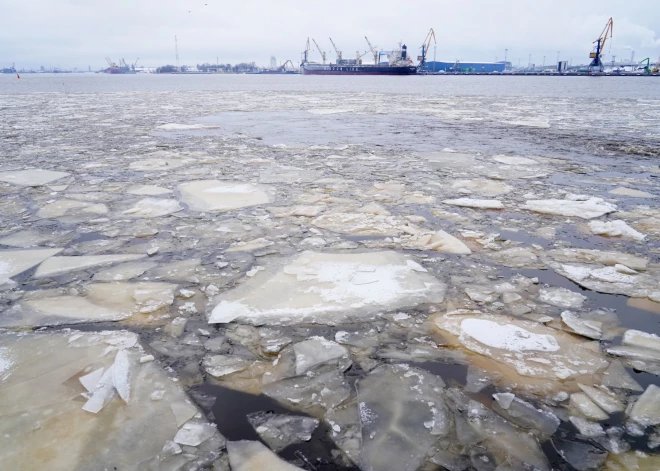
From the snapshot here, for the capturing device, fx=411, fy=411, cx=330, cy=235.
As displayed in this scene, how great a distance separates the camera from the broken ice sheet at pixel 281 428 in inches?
52.6

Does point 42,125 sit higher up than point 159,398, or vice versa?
point 42,125

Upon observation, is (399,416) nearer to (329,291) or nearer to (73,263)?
(329,291)

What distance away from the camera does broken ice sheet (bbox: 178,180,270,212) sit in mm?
3756

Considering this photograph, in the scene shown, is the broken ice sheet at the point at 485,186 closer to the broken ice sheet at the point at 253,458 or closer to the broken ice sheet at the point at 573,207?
the broken ice sheet at the point at 573,207

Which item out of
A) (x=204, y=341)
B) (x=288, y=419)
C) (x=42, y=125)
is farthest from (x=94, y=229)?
(x=42, y=125)

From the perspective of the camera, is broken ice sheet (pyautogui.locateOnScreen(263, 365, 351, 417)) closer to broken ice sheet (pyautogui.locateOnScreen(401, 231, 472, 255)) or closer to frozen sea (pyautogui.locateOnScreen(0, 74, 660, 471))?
frozen sea (pyautogui.locateOnScreen(0, 74, 660, 471))

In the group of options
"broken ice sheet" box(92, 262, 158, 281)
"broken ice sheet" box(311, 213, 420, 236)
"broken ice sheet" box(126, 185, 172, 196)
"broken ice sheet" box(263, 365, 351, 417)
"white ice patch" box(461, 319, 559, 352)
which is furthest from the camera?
"broken ice sheet" box(126, 185, 172, 196)

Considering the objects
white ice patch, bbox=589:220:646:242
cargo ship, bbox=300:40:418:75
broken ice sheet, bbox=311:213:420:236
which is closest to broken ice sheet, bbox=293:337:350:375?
broken ice sheet, bbox=311:213:420:236

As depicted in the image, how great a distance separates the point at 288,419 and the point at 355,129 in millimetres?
8192

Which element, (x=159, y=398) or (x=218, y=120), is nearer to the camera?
(x=159, y=398)

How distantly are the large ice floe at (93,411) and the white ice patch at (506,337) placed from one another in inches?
46.7

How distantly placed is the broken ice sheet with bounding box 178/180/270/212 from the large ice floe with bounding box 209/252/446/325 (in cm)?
139

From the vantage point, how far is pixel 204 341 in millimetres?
1834

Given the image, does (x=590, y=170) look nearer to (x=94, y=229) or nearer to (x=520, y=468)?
(x=520, y=468)
